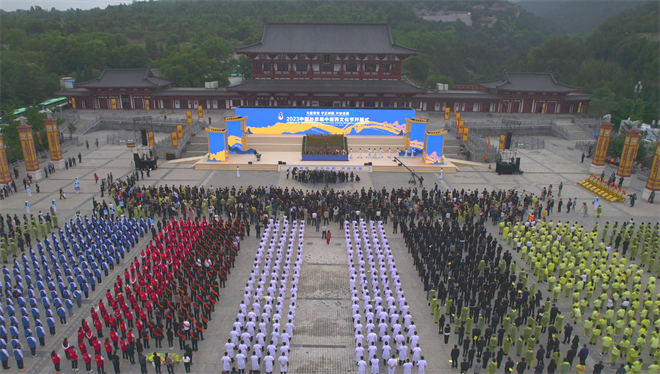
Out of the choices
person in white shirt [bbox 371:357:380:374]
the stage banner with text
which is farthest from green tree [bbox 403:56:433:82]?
person in white shirt [bbox 371:357:380:374]

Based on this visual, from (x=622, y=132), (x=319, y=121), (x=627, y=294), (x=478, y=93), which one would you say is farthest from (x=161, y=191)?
(x=478, y=93)

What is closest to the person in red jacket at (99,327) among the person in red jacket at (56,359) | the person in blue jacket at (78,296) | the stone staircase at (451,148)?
the person in red jacket at (56,359)

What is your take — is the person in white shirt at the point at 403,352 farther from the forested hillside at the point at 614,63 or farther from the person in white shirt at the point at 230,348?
the forested hillside at the point at 614,63

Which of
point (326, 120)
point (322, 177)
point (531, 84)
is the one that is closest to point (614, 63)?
point (531, 84)

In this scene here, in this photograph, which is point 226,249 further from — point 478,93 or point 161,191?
point 478,93

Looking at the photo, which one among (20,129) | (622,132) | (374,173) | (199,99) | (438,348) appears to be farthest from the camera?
(199,99)
